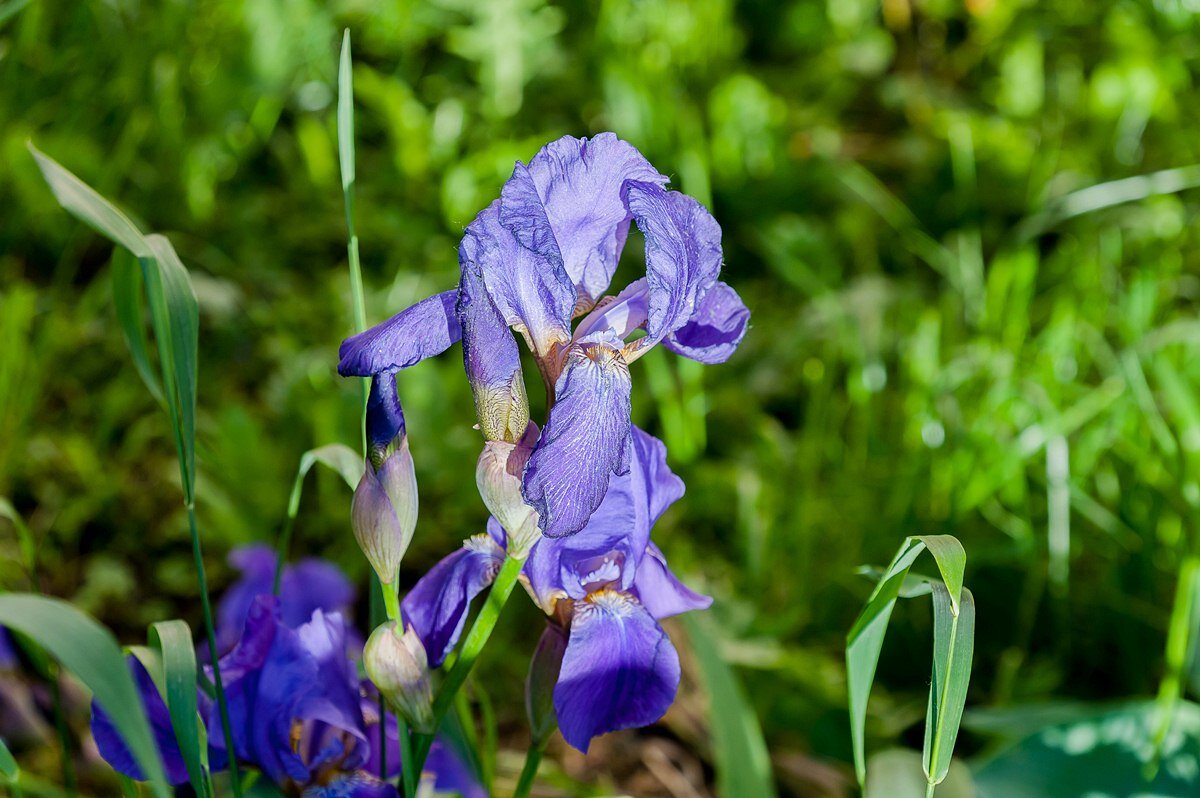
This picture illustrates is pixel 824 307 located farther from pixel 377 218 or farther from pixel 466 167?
pixel 377 218

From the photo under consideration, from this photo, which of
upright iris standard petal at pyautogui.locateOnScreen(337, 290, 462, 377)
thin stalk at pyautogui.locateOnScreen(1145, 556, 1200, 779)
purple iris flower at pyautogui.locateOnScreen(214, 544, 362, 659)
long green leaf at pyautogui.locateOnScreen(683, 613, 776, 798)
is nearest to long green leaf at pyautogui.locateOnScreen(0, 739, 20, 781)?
upright iris standard petal at pyautogui.locateOnScreen(337, 290, 462, 377)

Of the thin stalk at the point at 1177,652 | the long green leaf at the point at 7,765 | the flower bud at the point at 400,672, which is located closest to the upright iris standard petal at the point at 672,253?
the flower bud at the point at 400,672

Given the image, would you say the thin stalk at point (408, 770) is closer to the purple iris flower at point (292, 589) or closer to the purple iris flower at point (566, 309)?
the purple iris flower at point (566, 309)

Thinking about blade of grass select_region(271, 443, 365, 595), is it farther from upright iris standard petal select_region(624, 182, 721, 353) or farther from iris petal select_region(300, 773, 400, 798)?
upright iris standard petal select_region(624, 182, 721, 353)

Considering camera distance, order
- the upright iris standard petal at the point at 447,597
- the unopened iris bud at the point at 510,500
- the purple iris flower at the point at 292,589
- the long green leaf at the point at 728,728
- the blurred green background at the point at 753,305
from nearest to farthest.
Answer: the unopened iris bud at the point at 510,500
the upright iris standard petal at the point at 447,597
the long green leaf at the point at 728,728
the purple iris flower at the point at 292,589
the blurred green background at the point at 753,305

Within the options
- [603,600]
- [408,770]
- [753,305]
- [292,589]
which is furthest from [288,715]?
[753,305]

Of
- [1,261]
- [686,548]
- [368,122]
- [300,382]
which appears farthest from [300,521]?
[368,122]
